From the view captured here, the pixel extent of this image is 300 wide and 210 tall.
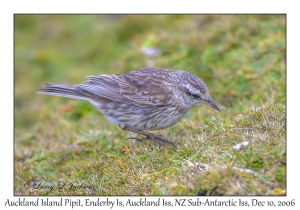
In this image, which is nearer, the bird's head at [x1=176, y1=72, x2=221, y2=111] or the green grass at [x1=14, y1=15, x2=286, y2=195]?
the green grass at [x1=14, y1=15, x2=286, y2=195]

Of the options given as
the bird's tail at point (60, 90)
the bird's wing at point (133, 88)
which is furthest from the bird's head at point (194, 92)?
the bird's tail at point (60, 90)

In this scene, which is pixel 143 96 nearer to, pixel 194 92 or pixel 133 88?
pixel 133 88

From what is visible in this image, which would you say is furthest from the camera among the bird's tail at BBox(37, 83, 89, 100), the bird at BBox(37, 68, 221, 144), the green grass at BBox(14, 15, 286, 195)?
the bird's tail at BBox(37, 83, 89, 100)

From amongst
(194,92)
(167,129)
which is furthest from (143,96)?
(167,129)

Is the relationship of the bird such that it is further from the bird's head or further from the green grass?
the green grass

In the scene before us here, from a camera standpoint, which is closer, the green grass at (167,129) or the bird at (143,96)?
the green grass at (167,129)

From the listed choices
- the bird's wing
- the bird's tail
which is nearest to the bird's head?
the bird's wing

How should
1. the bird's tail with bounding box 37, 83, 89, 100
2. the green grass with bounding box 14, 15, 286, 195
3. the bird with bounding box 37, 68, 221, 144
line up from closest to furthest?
the green grass with bounding box 14, 15, 286, 195
the bird with bounding box 37, 68, 221, 144
the bird's tail with bounding box 37, 83, 89, 100

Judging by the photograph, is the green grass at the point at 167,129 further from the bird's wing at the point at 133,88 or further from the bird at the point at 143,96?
the bird's wing at the point at 133,88

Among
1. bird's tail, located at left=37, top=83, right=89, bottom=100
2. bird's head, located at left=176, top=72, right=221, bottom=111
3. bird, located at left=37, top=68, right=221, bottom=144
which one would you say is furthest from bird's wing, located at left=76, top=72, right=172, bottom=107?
bird's head, located at left=176, top=72, right=221, bottom=111
